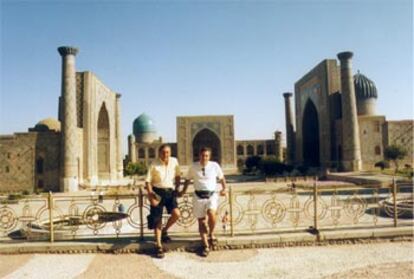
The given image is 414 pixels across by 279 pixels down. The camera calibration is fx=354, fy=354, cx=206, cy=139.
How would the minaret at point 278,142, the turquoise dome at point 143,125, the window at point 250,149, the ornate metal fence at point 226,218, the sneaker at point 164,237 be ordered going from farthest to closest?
the turquoise dome at point 143,125 < the window at point 250,149 < the minaret at point 278,142 < the ornate metal fence at point 226,218 < the sneaker at point 164,237

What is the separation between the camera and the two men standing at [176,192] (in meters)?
4.74

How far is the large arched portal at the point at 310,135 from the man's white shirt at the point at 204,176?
30740mm

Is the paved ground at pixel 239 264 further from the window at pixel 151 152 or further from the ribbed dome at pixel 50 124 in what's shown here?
the window at pixel 151 152

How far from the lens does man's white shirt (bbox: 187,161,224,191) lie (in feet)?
15.6

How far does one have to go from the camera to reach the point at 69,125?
67.9ft

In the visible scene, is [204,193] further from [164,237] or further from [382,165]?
[382,165]

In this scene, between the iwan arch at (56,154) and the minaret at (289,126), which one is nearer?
the iwan arch at (56,154)

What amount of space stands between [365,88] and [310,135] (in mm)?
6716

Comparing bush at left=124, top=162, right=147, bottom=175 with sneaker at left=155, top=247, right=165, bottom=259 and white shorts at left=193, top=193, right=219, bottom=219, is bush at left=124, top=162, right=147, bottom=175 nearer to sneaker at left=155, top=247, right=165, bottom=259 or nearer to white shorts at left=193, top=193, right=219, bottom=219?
A: sneaker at left=155, top=247, right=165, bottom=259

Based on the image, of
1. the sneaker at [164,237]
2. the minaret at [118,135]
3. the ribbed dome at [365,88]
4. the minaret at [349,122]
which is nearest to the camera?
the sneaker at [164,237]

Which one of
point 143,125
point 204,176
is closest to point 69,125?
point 204,176

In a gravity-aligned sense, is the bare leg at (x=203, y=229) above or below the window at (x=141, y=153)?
below

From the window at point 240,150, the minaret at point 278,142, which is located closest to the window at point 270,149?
the minaret at point 278,142

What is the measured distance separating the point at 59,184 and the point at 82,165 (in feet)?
7.02
